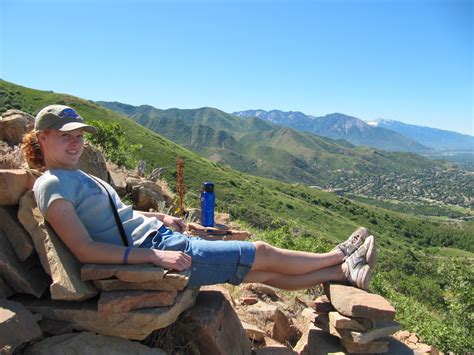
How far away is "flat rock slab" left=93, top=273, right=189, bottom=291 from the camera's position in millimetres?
3664

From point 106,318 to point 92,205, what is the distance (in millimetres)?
1042

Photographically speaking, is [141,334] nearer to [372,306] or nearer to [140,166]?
[372,306]

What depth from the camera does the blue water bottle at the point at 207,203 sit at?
271 inches

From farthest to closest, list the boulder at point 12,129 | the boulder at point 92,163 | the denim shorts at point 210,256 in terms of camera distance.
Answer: the boulder at point 12,129, the boulder at point 92,163, the denim shorts at point 210,256

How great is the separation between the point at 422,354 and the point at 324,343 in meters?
1.09

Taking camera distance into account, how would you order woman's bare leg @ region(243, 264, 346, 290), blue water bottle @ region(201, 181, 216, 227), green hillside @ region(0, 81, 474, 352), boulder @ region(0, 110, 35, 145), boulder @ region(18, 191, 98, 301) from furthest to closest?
green hillside @ region(0, 81, 474, 352), boulder @ region(0, 110, 35, 145), blue water bottle @ region(201, 181, 216, 227), woman's bare leg @ region(243, 264, 346, 290), boulder @ region(18, 191, 98, 301)

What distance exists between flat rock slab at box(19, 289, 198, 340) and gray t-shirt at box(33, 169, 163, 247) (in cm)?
69

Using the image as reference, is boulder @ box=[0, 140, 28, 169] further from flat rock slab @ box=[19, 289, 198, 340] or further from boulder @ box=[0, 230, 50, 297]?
flat rock slab @ box=[19, 289, 198, 340]

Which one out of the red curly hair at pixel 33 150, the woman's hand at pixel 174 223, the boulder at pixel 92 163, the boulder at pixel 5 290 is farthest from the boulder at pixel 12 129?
the boulder at pixel 5 290

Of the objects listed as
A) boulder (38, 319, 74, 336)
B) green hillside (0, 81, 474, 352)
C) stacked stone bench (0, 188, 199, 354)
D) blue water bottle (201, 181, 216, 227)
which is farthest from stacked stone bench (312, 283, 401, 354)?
green hillside (0, 81, 474, 352)

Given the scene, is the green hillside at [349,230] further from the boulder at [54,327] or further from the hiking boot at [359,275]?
the boulder at [54,327]

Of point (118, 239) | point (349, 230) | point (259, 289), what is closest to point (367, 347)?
point (259, 289)

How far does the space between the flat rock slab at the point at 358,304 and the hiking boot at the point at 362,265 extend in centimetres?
10

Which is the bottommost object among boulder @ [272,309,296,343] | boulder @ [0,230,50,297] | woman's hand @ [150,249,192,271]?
boulder @ [272,309,296,343]
